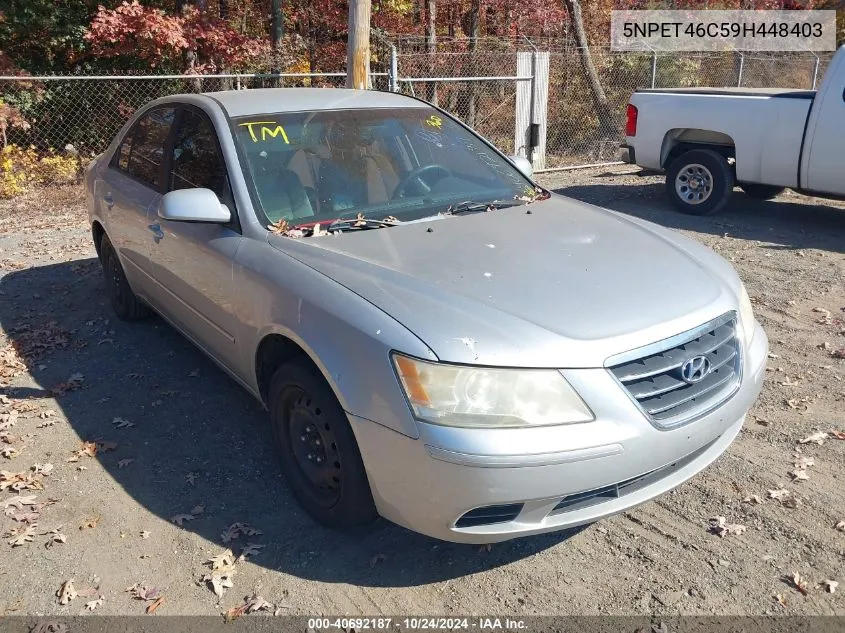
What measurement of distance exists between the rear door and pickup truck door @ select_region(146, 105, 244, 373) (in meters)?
0.19

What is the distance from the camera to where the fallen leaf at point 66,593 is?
2.92 metres

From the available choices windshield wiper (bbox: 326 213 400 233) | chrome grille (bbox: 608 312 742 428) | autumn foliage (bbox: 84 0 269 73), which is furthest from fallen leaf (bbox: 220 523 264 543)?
autumn foliage (bbox: 84 0 269 73)

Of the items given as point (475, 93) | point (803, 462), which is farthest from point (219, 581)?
point (475, 93)

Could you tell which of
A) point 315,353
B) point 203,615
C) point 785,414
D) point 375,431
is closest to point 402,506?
point 375,431

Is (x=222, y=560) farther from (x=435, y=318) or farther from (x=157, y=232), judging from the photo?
(x=157, y=232)

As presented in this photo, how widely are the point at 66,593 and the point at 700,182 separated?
27.4ft

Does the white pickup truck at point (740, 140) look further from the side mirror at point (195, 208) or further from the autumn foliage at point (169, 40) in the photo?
the autumn foliage at point (169, 40)

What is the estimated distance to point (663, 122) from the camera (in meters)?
9.21

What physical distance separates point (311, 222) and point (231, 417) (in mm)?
1390

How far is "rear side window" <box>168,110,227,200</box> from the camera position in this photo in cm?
387

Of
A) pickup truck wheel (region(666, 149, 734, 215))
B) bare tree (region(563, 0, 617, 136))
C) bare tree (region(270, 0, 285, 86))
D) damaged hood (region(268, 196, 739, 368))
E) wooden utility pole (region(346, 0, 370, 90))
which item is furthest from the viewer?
bare tree (region(270, 0, 285, 86))

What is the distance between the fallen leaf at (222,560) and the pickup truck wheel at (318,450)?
0.38 meters

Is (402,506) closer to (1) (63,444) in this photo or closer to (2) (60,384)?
(1) (63,444)

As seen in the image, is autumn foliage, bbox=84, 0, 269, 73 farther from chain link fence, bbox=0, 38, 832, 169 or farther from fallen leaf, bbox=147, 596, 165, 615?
fallen leaf, bbox=147, 596, 165, 615
